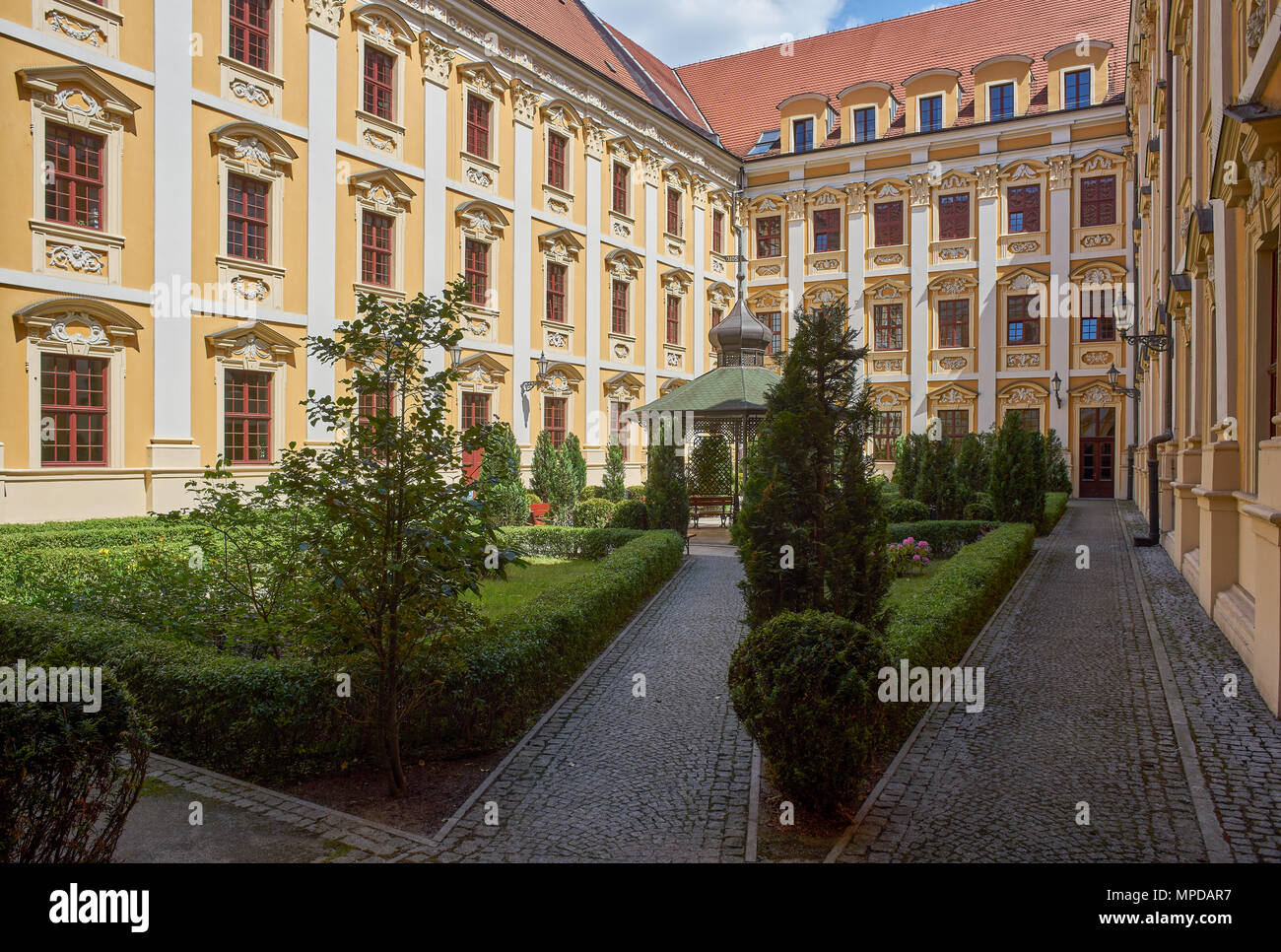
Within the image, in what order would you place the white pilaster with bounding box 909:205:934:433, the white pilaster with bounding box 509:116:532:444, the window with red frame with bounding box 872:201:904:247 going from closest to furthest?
1. the white pilaster with bounding box 509:116:532:444
2. the white pilaster with bounding box 909:205:934:433
3. the window with red frame with bounding box 872:201:904:247

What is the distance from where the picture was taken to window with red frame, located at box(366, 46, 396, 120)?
20.8 meters

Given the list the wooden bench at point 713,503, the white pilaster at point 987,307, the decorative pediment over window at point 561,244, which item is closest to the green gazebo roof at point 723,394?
the wooden bench at point 713,503

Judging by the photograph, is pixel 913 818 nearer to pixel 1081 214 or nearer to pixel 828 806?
pixel 828 806

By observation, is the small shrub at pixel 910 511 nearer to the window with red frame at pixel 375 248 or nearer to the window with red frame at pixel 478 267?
the window with red frame at pixel 478 267

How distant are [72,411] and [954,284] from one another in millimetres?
28346

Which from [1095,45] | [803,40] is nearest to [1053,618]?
[1095,45]

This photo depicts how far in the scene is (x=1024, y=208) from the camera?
32.3 meters

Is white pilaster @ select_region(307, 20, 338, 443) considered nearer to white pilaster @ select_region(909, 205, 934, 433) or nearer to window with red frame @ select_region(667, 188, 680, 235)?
window with red frame @ select_region(667, 188, 680, 235)

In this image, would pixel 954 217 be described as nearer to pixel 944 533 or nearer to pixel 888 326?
pixel 888 326

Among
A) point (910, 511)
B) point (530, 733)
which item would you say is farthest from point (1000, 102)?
point (530, 733)

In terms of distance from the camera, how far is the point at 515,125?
80.7 feet

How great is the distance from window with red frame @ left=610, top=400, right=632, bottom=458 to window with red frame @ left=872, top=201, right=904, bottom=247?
12842 mm

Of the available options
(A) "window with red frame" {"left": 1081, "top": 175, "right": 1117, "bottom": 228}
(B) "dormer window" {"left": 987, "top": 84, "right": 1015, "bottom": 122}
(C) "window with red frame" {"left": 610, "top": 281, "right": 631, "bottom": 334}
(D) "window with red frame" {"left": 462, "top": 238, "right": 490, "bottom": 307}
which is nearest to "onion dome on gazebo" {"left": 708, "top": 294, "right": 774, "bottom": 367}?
(D) "window with red frame" {"left": 462, "top": 238, "right": 490, "bottom": 307}

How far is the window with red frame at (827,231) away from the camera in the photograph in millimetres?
35156
